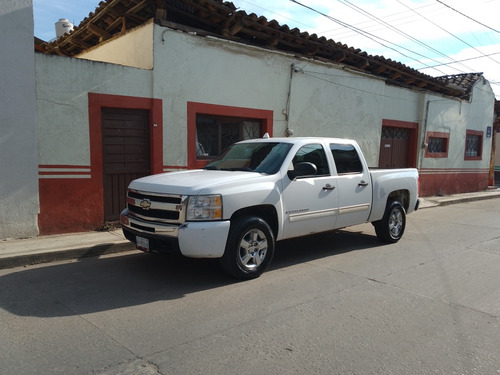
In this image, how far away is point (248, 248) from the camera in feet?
16.8

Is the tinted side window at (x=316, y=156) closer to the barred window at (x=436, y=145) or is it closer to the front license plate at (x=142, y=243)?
the front license plate at (x=142, y=243)

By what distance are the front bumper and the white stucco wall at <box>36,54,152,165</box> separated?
347cm

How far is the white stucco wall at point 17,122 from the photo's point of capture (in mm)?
6629

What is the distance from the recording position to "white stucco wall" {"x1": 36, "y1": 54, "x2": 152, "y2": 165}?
7.09m

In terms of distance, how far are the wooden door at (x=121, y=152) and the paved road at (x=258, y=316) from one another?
1988 millimetres

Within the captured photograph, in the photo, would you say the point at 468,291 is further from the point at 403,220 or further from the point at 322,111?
the point at 322,111

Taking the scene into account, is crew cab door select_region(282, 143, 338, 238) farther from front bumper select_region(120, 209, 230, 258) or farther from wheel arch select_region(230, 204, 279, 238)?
front bumper select_region(120, 209, 230, 258)

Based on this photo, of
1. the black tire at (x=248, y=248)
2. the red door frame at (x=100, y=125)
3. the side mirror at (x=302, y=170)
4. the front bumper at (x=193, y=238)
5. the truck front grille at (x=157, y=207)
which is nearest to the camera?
the front bumper at (x=193, y=238)

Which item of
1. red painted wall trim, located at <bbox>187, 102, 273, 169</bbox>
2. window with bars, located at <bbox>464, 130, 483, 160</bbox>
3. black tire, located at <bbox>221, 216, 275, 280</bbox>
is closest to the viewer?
black tire, located at <bbox>221, 216, 275, 280</bbox>

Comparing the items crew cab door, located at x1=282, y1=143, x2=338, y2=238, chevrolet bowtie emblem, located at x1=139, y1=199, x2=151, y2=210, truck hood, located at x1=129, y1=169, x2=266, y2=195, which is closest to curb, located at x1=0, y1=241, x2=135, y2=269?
truck hood, located at x1=129, y1=169, x2=266, y2=195

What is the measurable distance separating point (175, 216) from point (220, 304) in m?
1.16

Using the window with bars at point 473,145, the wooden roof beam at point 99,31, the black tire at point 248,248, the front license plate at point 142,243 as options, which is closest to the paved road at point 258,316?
the black tire at point 248,248

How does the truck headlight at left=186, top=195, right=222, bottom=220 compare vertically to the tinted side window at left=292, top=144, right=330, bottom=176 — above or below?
below

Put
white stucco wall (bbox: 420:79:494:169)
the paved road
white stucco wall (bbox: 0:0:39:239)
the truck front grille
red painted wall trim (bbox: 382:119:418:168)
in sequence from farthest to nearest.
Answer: white stucco wall (bbox: 420:79:494:169) < red painted wall trim (bbox: 382:119:418:168) < white stucco wall (bbox: 0:0:39:239) < the truck front grille < the paved road
